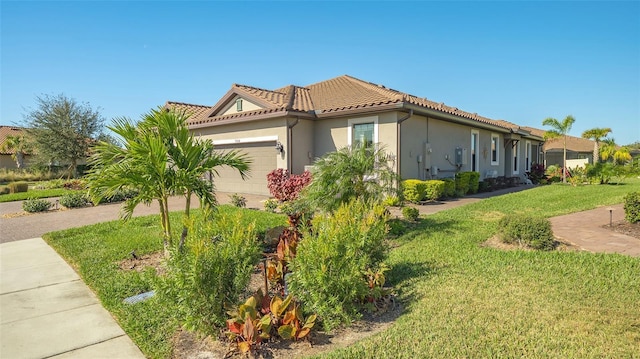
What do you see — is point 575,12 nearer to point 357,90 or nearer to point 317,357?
point 357,90

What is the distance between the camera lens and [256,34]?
12680mm

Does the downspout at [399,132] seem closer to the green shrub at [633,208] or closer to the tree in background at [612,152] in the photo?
the green shrub at [633,208]

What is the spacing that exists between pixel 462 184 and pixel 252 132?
9246 millimetres

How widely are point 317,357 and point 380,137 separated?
10167mm

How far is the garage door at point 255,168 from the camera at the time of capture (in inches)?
579

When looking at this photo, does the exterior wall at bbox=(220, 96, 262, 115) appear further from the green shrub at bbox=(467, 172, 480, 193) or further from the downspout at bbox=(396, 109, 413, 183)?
the green shrub at bbox=(467, 172, 480, 193)

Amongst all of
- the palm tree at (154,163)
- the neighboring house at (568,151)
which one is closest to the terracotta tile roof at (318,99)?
the palm tree at (154,163)

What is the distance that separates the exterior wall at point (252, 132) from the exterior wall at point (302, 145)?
0.42m

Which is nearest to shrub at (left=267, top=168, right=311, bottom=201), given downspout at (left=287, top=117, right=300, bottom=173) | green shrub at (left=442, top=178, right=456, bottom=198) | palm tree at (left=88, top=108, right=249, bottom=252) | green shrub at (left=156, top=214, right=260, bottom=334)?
downspout at (left=287, top=117, right=300, bottom=173)

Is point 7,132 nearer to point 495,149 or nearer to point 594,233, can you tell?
point 495,149

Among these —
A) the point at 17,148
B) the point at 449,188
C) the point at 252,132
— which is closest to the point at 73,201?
the point at 252,132

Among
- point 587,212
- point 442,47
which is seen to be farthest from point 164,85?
point 587,212

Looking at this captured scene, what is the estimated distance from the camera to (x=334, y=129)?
13.8m

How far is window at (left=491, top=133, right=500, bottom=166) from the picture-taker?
19.6 m
